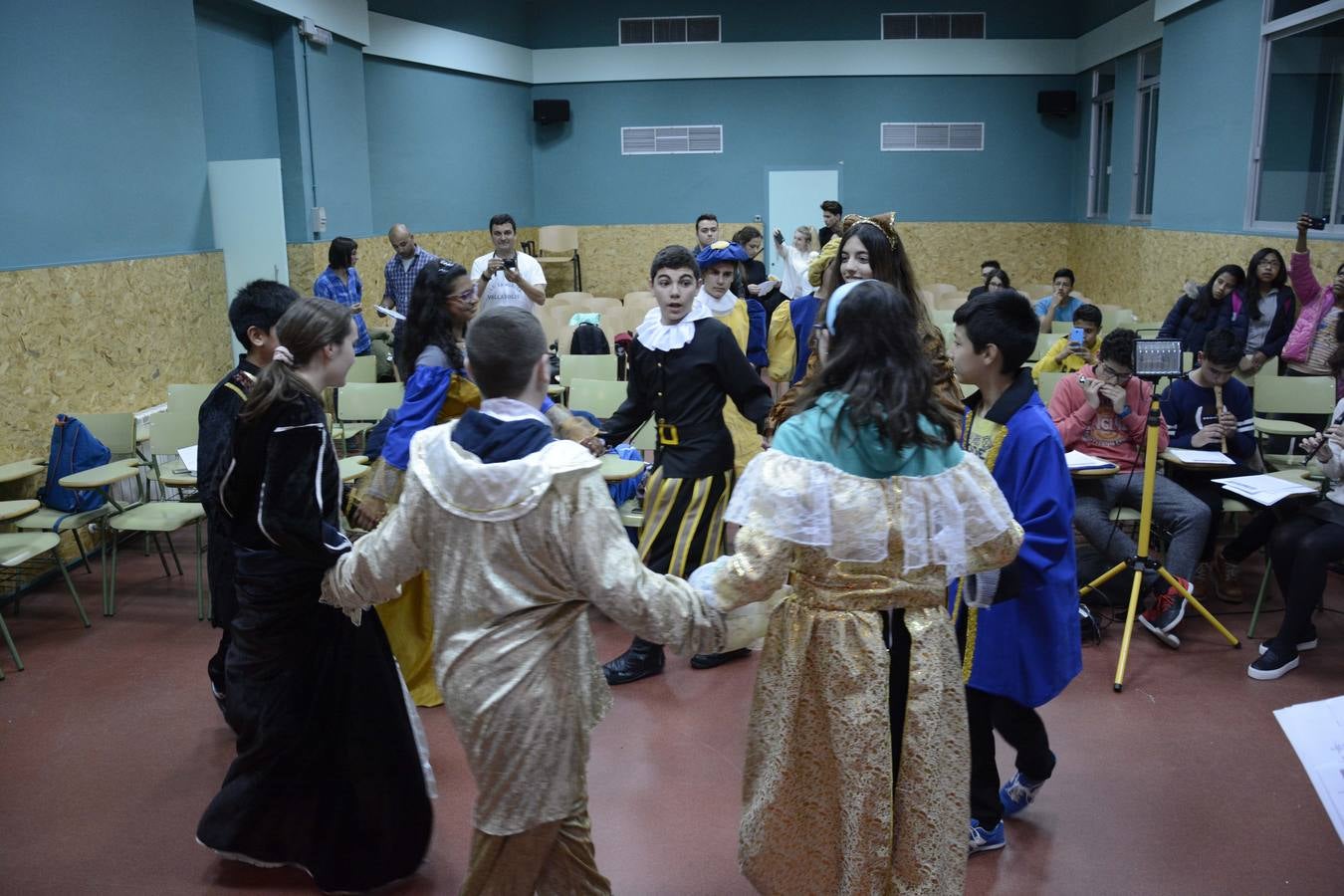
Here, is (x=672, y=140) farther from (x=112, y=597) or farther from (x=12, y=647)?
(x=12, y=647)

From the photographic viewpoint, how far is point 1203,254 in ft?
30.1

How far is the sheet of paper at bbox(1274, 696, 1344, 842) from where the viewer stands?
1.76 metres

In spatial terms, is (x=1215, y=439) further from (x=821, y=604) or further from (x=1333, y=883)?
(x=821, y=604)

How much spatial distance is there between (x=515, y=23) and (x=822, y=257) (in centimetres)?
1134

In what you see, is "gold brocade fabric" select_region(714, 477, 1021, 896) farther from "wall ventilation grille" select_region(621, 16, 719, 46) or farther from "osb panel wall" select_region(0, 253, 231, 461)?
"wall ventilation grille" select_region(621, 16, 719, 46)

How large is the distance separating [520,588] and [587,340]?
582 cm

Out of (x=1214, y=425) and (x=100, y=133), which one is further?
(x=100, y=133)

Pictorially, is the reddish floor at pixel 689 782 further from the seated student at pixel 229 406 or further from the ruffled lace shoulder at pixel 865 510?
the ruffled lace shoulder at pixel 865 510

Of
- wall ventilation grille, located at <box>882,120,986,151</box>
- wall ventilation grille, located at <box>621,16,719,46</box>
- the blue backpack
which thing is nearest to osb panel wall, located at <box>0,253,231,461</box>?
the blue backpack

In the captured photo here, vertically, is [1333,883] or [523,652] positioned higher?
[523,652]

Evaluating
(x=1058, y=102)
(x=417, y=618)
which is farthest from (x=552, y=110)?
(x=417, y=618)

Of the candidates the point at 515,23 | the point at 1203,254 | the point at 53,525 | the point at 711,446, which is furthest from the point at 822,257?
the point at 515,23

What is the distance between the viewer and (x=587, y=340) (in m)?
7.75

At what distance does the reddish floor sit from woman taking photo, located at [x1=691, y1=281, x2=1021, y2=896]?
75 cm
